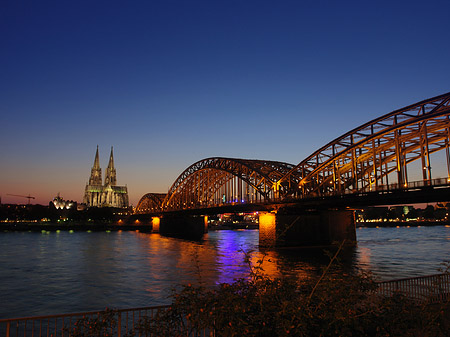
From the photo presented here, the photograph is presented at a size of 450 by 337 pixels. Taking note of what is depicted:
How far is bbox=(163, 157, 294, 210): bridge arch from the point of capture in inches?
3383

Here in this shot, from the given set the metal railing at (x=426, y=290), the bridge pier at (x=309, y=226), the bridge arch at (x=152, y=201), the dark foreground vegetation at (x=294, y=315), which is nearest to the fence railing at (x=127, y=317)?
the metal railing at (x=426, y=290)

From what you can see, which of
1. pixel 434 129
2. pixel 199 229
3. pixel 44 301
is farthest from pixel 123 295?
pixel 199 229

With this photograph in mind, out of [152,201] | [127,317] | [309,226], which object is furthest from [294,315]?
[152,201]

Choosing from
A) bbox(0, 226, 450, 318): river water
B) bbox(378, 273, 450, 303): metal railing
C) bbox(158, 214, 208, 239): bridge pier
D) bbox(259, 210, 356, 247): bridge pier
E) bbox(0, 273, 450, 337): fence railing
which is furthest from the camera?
bbox(158, 214, 208, 239): bridge pier

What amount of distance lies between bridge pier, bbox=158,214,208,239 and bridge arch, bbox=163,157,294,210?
15.1ft

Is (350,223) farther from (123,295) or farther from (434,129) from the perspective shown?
(123,295)

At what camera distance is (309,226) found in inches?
2675

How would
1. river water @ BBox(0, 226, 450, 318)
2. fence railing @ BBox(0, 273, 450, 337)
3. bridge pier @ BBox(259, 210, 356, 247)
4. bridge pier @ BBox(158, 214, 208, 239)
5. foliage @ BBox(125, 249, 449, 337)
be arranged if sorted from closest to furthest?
foliage @ BBox(125, 249, 449, 337), fence railing @ BBox(0, 273, 450, 337), river water @ BBox(0, 226, 450, 318), bridge pier @ BBox(259, 210, 356, 247), bridge pier @ BBox(158, 214, 208, 239)

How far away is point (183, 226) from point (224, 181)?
107ft

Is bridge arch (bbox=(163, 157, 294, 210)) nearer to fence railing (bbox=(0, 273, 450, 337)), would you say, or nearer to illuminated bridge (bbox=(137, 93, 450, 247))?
illuminated bridge (bbox=(137, 93, 450, 247))

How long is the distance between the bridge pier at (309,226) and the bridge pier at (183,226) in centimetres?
6135

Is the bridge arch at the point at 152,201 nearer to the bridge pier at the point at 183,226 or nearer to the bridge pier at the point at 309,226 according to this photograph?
the bridge pier at the point at 183,226

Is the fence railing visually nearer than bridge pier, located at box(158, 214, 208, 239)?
Yes

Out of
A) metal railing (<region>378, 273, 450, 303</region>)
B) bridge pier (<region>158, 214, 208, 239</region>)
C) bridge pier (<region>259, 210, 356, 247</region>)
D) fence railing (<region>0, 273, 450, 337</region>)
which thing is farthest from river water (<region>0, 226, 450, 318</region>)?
bridge pier (<region>158, 214, 208, 239</region>)
